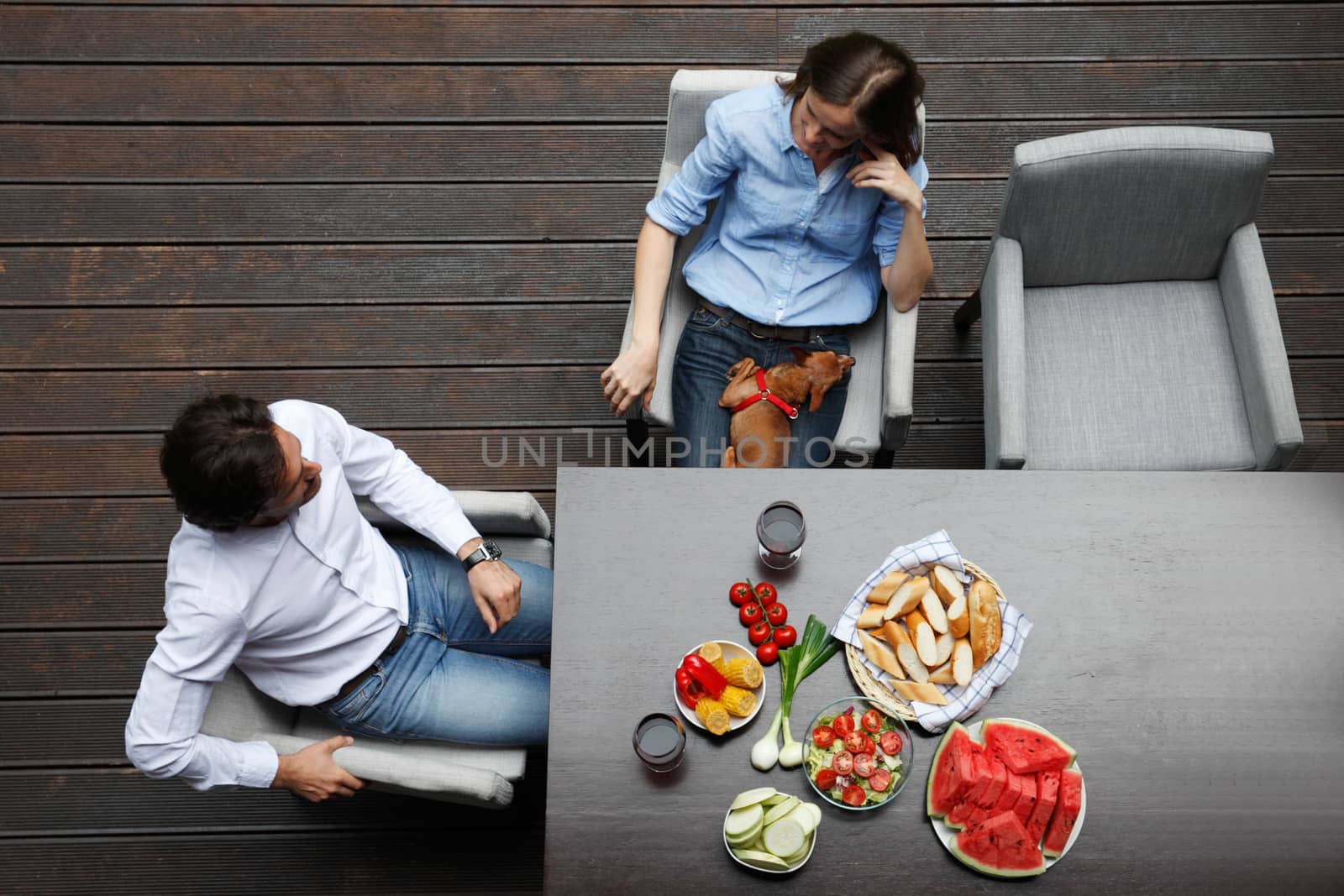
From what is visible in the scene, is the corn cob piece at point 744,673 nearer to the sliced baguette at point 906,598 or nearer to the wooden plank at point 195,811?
the sliced baguette at point 906,598

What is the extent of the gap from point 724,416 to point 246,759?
3.57ft

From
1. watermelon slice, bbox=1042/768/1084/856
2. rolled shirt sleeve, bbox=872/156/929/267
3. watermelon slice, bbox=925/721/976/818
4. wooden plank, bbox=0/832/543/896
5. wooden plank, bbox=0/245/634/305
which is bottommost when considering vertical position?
wooden plank, bbox=0/832/543/896

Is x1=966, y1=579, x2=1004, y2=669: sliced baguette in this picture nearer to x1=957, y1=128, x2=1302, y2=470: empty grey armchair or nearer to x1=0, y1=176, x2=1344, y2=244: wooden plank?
x1=957, y1=128, x2=1302, y2=470: empty grey armchair

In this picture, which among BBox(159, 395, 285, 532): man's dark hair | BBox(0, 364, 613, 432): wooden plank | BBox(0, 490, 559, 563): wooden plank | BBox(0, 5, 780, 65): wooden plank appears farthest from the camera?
BBox(0, 5, 780, 65): wooden plank

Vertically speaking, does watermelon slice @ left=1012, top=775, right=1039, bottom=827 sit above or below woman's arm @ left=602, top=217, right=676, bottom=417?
below

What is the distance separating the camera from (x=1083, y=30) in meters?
2.80

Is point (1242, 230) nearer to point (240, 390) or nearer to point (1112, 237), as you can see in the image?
point (1112, 237)

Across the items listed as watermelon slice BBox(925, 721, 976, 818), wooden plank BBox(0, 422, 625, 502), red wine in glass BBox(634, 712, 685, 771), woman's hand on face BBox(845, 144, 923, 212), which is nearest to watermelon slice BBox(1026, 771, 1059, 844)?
watermelon slice BBox(925, 721, 976, 818)

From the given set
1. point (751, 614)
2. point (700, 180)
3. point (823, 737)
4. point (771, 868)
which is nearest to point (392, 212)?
point (700, 180)

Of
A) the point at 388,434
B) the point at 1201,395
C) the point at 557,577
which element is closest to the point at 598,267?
the point at 388,434

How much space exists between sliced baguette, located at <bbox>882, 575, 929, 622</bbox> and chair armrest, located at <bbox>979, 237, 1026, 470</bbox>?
0.48m

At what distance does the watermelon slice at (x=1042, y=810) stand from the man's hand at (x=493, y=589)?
36.7 inches

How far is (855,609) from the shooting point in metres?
1.56

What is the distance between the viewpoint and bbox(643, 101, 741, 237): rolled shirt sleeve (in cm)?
188
